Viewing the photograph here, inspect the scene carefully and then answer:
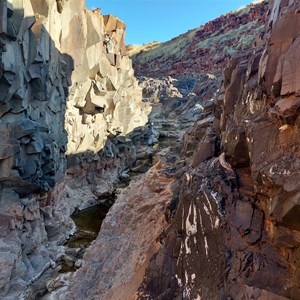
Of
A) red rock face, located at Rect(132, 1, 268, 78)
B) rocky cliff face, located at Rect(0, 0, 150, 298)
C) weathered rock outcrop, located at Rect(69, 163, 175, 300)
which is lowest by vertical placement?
weathered rock outcrop, located at Rect(69, 163, 175, 300)

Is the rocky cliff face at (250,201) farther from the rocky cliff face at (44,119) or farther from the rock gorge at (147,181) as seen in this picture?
the rocky cliff face at (44,119)

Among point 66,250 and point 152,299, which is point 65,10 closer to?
point 66,250

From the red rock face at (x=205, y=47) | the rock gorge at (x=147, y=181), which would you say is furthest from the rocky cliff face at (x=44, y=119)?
the red rock face at (x=205, y=47)

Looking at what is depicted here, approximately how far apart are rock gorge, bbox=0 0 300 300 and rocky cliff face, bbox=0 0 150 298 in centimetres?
8

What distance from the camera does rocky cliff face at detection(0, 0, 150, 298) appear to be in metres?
13.7

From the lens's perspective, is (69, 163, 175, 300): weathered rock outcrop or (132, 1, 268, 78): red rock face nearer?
(69, 163, 175, 300): weathered rock outcrop

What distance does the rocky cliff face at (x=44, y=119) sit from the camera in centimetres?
1373

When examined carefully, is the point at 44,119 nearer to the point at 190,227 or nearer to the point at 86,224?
the point at 86,224

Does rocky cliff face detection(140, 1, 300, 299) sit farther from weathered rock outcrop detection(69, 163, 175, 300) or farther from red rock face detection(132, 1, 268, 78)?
red rock face detection(132, 1, 268, 78)

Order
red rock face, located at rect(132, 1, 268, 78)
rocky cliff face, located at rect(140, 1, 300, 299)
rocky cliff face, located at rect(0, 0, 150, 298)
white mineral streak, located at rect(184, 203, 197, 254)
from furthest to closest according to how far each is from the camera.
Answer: red rock face, located at rect(132, 1, 268, 78) < rocky cliff face, located at rect(0, 0, 150, 298) < white mineral streak, located at rect(184, 203, 197, 254) < rocky cliff face, located at rect(140, 1, 300, 299)

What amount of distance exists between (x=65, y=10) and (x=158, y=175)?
13261 mm

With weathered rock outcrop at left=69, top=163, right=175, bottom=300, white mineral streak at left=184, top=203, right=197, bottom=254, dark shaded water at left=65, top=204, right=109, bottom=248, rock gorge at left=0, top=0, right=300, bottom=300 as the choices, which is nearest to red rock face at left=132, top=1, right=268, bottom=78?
rock gorge at left=0, top=0, right=300, bottom=300

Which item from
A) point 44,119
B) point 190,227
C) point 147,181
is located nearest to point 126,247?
point 190,227

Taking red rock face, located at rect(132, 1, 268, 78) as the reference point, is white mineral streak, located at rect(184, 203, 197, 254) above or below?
below
